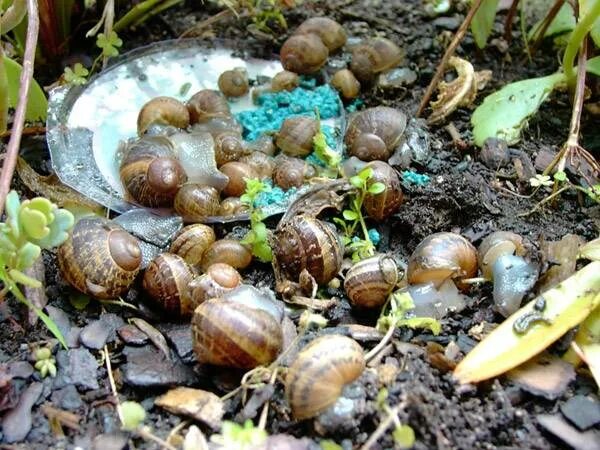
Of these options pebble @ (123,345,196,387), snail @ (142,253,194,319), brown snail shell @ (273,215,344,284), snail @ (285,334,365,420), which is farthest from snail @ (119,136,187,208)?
snail @ (285,334,365,420)

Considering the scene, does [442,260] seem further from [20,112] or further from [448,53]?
[20,112]

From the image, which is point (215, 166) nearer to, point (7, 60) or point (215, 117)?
point (215, 117)

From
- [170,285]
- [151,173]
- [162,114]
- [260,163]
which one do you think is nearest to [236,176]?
[260,163]

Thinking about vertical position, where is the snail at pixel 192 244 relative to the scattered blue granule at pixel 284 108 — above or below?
below

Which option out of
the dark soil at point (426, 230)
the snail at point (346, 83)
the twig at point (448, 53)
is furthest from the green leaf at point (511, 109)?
the snail at point (346, 83)

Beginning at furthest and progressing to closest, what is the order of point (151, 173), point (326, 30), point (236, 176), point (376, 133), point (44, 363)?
point (326, 30), point (376, 133), point (236, 176), point (151, 173), point (44, 363)

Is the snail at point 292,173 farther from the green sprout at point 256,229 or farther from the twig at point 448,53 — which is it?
the twig at point 448,53
